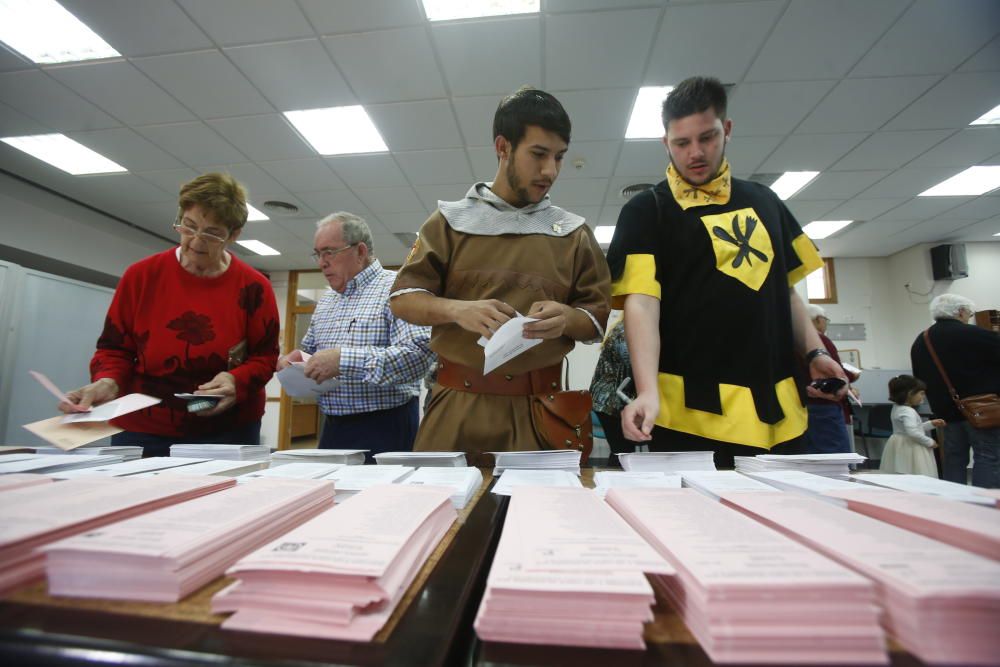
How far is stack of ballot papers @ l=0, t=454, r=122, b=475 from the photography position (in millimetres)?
692

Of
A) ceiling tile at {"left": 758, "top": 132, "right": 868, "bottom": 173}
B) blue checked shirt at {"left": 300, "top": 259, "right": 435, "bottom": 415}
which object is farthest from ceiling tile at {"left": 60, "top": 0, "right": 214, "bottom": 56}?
ceiling tile at {"left": 758, "top": 132, "right": 868, "bottom": 173}

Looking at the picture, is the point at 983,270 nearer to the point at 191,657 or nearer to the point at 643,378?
the point at 643,378

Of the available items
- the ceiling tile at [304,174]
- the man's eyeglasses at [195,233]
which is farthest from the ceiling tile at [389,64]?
the man's eyeglasses at [195,233]

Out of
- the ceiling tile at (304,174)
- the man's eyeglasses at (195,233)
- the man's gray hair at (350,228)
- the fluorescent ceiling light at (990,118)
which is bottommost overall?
the man's eyeglasses at (195,233)

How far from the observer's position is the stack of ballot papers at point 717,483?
0.60 meters

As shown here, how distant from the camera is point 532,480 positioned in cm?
70

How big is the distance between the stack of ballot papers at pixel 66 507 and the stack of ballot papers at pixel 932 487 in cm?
90

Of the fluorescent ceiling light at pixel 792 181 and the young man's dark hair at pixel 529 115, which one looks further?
the fluorescent ceiling light at pixel 792 181

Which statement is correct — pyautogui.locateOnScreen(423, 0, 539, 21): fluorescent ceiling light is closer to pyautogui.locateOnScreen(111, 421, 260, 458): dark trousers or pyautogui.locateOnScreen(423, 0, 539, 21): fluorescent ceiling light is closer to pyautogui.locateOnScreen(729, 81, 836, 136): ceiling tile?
pyautogui.locateOnScreen(729, 81, 836, 136): ceiling tile

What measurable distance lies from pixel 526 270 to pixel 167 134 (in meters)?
4.21

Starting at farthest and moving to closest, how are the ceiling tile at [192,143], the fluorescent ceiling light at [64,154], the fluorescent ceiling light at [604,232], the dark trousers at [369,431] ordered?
1. the fluorescent ceiling light at [604,232]
2. the fluorescent ceiling light at [64,154]
3. the ceiling tile at [192,143]
4. the dark trousers at [369,431]

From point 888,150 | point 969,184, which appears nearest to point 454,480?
point 888,150

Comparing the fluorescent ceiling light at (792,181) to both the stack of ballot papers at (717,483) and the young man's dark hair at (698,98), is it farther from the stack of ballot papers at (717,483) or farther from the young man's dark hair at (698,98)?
the stack of ballot papers at (717,483)

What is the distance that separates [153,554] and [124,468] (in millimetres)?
572
